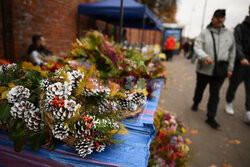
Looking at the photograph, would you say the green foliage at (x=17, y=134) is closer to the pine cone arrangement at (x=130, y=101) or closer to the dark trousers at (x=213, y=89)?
the pine cone arrangement at (x=130, y=101)

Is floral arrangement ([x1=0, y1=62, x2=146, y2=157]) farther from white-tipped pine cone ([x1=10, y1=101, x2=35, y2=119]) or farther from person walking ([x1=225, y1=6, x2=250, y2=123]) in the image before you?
person walking ([x1=225, y1=6, x2=250, y2=123])

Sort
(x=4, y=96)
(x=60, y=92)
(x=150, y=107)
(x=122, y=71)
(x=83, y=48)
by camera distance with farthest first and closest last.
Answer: (x=83, y=48) < (x=122, y=71) < (x=150, y=107) < (x=4, y=96) < (x=60, y=92)

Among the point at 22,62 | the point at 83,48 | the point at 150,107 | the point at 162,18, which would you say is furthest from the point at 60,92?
the point at 162,18

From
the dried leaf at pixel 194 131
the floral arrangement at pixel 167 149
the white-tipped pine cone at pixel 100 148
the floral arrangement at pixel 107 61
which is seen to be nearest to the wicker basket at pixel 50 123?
the white-tipped pine cone at pixel 100 148

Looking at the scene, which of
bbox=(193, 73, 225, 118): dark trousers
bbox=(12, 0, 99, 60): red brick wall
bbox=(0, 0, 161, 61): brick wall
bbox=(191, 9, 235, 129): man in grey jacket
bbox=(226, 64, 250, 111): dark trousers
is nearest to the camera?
bbox=(191, 9, 235, 129): man in grey jacket

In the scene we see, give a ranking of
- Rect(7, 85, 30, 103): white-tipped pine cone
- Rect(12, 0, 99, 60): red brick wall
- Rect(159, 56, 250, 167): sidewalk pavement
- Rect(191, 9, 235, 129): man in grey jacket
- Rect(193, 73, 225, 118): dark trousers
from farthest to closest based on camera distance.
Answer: Rect(12, 0, 99, 60): red brick wall, Rect(193, 73, 225, 118): dark trousers, Rect(191, 9, 235, 129): man in grey jacket, Rect(159, 56, 250, 167): sidewalk pavement, Rect(7, 85, 30, 103): white-tipped pine cone

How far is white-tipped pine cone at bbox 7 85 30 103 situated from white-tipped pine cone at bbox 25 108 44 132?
3.5 inches

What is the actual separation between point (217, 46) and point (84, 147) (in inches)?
102

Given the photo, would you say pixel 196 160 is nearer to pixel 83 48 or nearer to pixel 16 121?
pixel 83 48

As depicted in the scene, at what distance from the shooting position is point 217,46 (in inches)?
102

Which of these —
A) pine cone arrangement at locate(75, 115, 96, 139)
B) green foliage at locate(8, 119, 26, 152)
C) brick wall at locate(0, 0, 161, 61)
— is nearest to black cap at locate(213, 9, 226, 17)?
brick wall at locate(0, 0, 161, 61)

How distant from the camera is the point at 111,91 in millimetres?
1005

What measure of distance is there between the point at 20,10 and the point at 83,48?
2.65 metres

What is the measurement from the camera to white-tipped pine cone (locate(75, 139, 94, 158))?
29.9 inches
